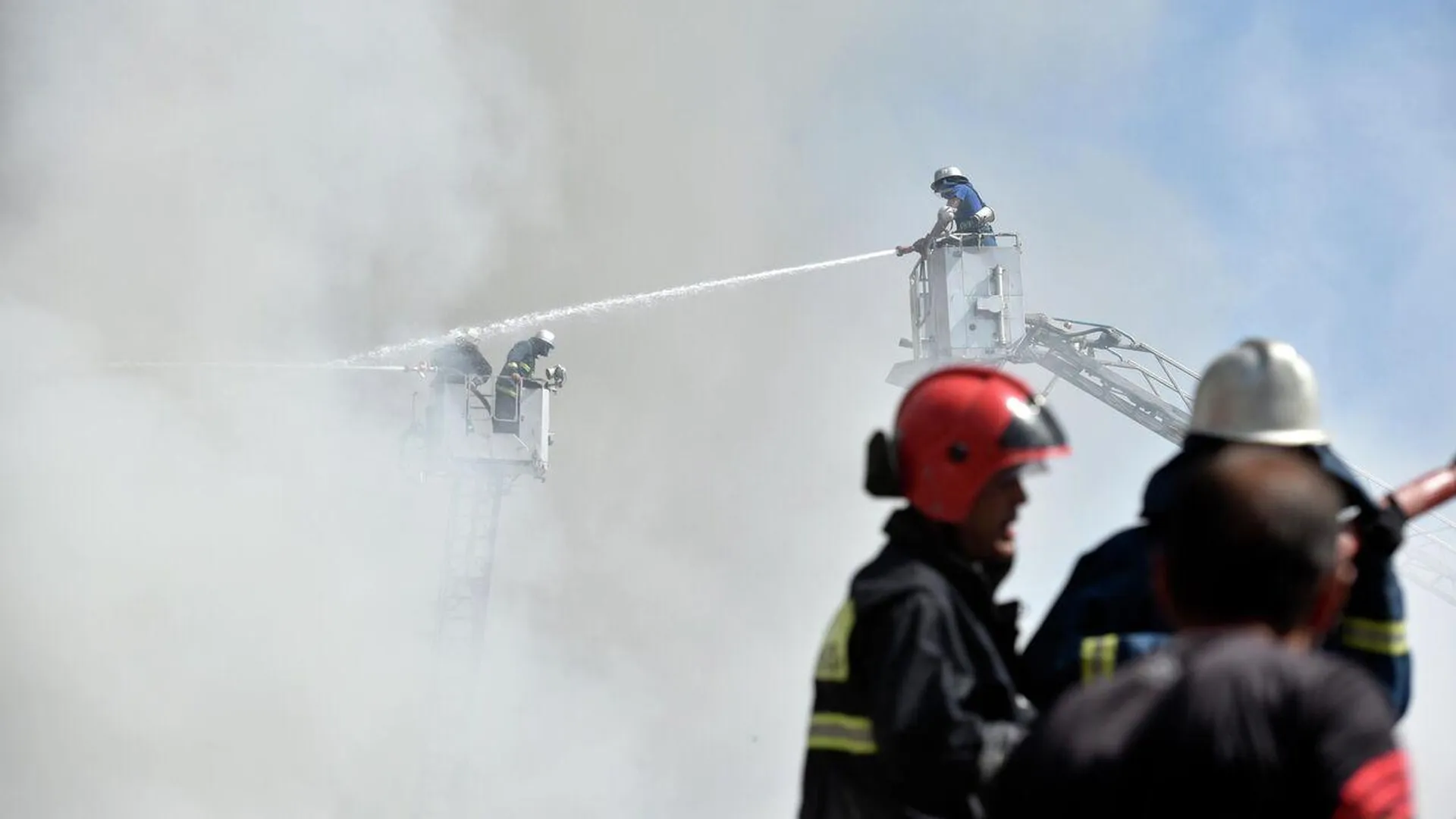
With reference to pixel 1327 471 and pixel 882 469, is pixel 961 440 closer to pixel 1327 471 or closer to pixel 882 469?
pixel 882 469

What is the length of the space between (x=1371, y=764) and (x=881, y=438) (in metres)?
1.37

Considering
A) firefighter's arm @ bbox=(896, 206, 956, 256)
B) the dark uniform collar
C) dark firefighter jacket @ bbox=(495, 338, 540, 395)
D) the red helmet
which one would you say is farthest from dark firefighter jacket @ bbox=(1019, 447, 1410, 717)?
dark firefighter jacket @ bbox=(495, 338, 540, 395)

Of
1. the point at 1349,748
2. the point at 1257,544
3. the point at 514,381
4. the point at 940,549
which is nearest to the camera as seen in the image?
the point at 1349,748

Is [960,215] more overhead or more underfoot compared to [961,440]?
Answer: more overhead

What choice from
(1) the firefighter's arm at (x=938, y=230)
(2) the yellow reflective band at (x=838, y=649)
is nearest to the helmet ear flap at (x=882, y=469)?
(2) the yellow reflective band at (x=838, y=649)

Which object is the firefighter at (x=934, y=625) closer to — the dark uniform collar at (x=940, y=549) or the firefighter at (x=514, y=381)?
the dark uniform collar at (x=940, y=549)

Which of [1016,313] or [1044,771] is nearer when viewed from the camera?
[1044,771]

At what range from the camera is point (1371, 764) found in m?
1.37

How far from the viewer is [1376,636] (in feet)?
7.91

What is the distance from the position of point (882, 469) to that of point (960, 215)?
33.9ft

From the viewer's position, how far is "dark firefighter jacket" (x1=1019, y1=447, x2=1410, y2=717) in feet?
7.77

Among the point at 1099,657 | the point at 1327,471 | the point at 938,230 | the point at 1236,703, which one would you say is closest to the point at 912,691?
the point at 1099,657

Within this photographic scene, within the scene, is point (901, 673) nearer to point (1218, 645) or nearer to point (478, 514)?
point (1218, 645)

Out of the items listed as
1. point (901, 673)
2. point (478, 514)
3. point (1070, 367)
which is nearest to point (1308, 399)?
point (901, 673)
